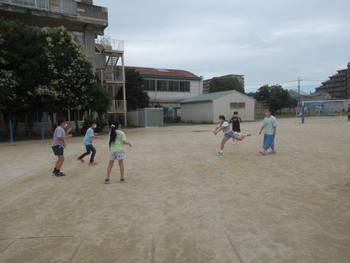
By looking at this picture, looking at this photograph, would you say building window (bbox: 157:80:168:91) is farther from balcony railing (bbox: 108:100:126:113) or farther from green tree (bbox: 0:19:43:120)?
green tree (bbox: 0:19:43:120)

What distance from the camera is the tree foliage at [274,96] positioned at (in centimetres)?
6097

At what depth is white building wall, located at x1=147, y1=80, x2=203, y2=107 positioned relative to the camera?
154 feet

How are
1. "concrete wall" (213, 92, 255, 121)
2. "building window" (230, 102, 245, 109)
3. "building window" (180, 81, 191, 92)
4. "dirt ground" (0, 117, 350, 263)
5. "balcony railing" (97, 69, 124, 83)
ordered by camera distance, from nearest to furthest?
"dirt ground" (0, 117, 350, 263) < "balcony railing" (97, 69, 124, 83) < "concrete wall" (213, 92, 255, 121) < "building window" (230, 102, 245, 109) < "building window" (180, 81, 191, 92)

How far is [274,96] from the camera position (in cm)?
6141

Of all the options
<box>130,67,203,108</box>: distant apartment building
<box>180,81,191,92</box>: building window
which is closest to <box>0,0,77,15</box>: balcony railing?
<box>130,67,203,108</box>: distant apartment building

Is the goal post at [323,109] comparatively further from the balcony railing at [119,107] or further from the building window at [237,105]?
the balcony railing at [119,107]

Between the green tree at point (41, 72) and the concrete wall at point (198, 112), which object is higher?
the green tree at point (41, 72)

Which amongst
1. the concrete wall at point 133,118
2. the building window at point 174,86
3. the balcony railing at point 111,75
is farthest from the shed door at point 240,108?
the balcony railing at point 111,75

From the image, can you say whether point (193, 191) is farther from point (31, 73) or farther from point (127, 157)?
point (31, 73)

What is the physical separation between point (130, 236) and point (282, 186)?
396 cm

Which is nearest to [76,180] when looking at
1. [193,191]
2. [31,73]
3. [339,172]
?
[193,191]

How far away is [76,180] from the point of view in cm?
853

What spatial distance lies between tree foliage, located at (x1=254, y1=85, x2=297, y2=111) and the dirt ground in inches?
2081

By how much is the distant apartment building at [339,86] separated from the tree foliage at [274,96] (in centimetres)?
4865
